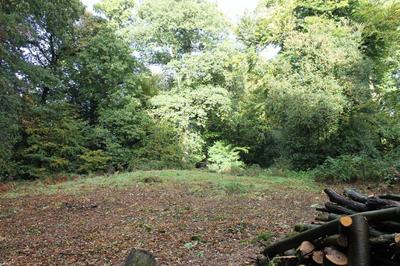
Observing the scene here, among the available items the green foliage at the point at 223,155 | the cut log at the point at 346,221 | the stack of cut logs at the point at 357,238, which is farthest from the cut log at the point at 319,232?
the green foliage at the point at 223,155

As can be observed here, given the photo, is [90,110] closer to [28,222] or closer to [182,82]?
[182,82]

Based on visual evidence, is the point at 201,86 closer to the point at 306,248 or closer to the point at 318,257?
the point at 306,248

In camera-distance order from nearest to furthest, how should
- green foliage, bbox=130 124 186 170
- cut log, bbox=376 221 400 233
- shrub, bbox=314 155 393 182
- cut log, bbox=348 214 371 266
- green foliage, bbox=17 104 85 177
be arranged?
cut log, bbox=348 214 371 266, cut log, bbox=376 221 400 233, shrub, bbox=314 155 393 182, green foliage, bbox=17 104 85 177, green foliage, bbox=130 124 186 170

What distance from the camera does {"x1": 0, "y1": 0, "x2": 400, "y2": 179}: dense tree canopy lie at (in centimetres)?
1925

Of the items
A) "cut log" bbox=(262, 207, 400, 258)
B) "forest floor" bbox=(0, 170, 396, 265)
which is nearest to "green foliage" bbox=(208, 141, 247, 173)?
"forest floor" bbox=(0, 170, 396, 265)

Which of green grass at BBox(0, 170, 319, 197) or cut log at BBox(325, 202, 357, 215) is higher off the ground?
cut log at BBox(325, 202, 357, 215)

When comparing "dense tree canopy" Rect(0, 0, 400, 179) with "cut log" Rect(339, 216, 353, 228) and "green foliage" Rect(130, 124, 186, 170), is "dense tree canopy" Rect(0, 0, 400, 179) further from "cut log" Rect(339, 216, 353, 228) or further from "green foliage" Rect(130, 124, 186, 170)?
"cut log" Rect(339, 216, 353, 228)

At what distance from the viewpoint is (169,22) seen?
24.9 meters

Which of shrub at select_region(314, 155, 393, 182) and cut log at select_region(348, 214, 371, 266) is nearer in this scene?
cut log at select_region(348, 214, 371, 266)

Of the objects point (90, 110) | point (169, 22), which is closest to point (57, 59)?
point (90, 110)

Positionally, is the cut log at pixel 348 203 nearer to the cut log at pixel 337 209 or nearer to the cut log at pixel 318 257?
the cut log at pixel 337 209

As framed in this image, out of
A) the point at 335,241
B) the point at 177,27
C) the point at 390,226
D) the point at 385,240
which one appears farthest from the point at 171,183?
the point at 177,27

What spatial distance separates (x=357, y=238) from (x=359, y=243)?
4 centimetres

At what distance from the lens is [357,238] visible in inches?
132
